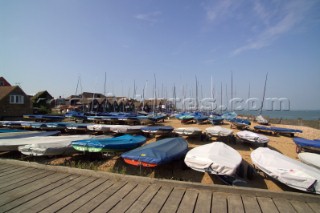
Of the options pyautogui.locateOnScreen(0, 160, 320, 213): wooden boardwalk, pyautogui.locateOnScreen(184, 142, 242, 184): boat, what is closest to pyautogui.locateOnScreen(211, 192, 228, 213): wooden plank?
pyautogui.locateOnScreen(0, 160, 320, 213): wooden boardwalk

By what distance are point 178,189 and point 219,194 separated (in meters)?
0.88

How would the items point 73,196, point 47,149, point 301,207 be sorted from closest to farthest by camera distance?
point 301,207 < point 73,196 < point 47,149

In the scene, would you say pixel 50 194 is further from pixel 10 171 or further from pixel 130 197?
pixel 10 171

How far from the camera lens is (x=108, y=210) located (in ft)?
10.8

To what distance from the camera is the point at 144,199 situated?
145 inches

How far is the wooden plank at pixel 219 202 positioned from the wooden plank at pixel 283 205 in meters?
0.96

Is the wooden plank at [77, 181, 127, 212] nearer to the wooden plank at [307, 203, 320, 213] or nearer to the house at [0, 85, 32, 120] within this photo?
the wooden plank at [307, 203, 320, 213]

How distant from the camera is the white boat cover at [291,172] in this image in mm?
4592

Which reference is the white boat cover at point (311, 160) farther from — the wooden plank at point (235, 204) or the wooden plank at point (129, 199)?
the wooden plank at point (129, 199)

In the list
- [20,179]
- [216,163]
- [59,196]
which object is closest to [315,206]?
[216,163]

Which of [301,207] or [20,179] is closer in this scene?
[301,207]

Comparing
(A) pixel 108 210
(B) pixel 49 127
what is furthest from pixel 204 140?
(B) pixel 49 127

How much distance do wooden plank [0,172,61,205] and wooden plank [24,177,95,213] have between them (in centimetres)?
70

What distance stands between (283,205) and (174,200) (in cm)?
209
